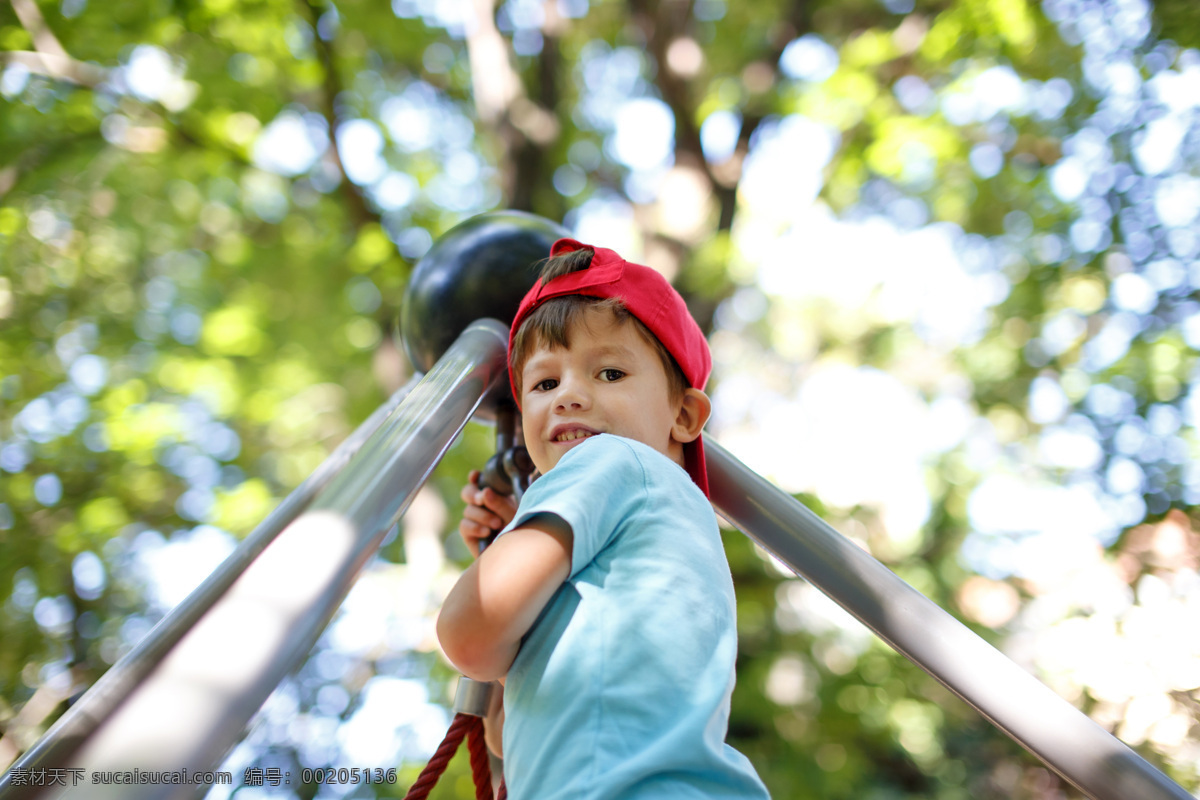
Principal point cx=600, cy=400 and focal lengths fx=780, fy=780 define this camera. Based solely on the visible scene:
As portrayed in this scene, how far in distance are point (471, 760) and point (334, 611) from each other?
2.31 ft

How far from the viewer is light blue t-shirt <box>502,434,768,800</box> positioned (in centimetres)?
81

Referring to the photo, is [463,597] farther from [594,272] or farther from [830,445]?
[830,445]

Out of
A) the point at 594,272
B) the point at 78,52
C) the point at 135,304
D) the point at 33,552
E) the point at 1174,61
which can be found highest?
Answer: the point at 78,52

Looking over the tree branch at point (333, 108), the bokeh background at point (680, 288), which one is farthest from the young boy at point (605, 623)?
the tree branch at point (333, 108)

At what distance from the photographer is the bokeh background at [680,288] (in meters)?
4.80

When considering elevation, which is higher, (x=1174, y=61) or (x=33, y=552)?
(x=1174, y=61)

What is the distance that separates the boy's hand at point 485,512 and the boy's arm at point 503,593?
50cm

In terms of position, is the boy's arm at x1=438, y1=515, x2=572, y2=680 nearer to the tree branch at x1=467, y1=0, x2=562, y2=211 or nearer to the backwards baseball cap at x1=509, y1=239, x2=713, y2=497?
the backwards baseball cap at x1=509, y1=239, x2=713, y2=497

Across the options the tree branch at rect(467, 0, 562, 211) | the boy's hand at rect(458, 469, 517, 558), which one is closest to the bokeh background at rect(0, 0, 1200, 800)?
the tree branch at rect(467, 0, 562, 211)

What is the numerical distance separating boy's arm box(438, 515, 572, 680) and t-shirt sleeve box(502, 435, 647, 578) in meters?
0.02

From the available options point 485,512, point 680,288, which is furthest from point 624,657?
point 680,288

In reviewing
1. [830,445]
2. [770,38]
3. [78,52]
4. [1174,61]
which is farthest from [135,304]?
A: [1174,61]

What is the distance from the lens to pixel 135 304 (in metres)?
6.24

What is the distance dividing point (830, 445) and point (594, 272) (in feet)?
22.1
